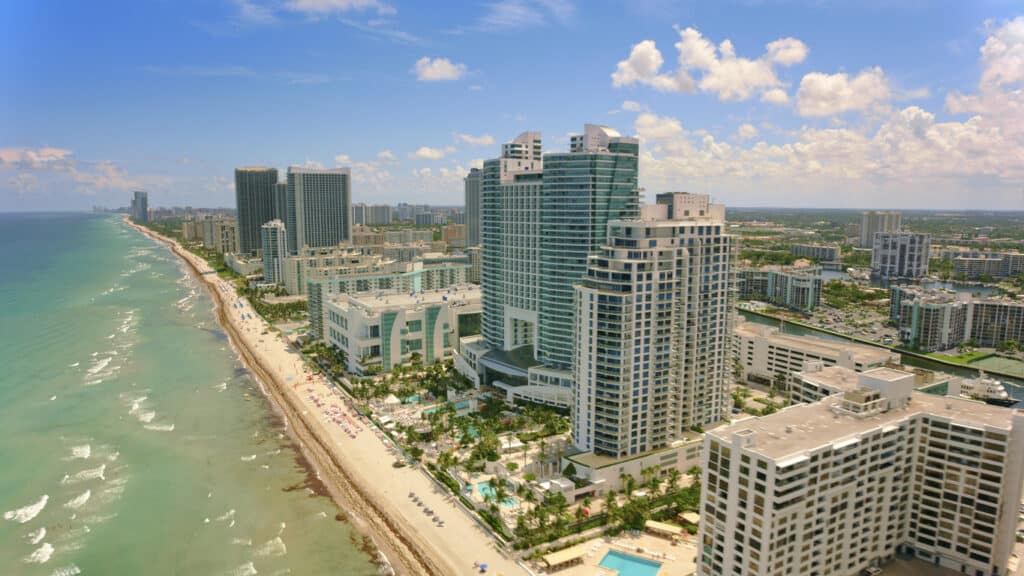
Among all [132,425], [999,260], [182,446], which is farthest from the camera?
[999,260]

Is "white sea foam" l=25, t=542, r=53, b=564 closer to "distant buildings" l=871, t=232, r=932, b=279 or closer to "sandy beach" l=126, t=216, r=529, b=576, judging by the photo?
"sandy beach" l=126, t=216, r=529, b=576

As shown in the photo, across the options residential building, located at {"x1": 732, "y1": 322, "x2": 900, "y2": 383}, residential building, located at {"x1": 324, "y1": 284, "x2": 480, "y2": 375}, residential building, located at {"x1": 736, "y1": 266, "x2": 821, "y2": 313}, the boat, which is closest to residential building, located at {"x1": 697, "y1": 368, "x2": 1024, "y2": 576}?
the boat

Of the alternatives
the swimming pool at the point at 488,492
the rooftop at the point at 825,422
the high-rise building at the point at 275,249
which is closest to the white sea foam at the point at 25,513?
the swimming pool at the point at 488,492

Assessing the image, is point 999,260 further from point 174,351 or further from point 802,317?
point 174,351

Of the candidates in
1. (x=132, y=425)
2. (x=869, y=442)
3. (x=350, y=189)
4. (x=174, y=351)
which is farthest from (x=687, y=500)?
(x=350, y=189)

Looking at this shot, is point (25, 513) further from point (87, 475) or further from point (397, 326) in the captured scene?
point (397, 326)

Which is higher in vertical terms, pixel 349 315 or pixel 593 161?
pixel 593 161

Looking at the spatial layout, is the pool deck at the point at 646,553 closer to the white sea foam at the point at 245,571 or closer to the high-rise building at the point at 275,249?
the white sea foam at the point at 245,571
